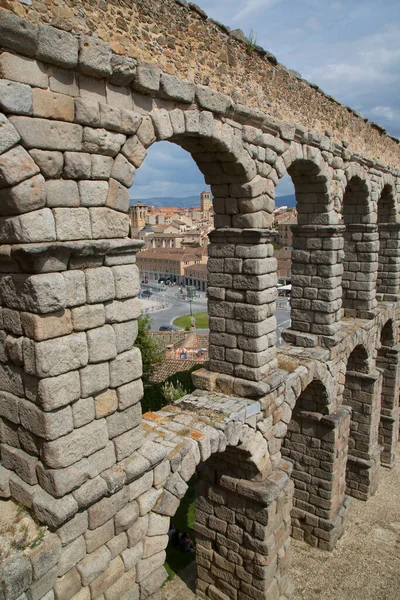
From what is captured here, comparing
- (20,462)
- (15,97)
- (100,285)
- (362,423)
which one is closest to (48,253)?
(100,285)

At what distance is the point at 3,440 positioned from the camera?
16.3ft

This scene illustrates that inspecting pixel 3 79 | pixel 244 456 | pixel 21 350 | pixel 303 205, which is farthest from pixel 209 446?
pixel 303 205

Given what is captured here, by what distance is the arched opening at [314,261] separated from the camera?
9492mm

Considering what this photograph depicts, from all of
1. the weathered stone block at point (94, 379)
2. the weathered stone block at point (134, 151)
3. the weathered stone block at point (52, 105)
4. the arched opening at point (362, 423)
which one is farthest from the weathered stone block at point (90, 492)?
the arched opening at point (362, 423)

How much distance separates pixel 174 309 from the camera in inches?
2218

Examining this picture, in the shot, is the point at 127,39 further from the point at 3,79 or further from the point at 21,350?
the point at 21,350

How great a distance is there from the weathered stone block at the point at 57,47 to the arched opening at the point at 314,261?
19.2 feet

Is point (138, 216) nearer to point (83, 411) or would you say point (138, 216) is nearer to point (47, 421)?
point (83, 411)

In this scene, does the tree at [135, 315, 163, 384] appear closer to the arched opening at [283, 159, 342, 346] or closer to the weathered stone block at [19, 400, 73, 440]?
the arched opening at [283, 159, 342, 346]

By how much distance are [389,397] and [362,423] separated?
99.6 inches

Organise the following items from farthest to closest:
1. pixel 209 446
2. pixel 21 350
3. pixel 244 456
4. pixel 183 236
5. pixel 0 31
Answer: pixel 183 236 → pixel 244 456 → pixel 209 446 → pixel 21 350 → pixel 0 31

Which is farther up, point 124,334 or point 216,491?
point 124,334

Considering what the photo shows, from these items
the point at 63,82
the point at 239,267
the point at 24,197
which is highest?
the point at 63,82

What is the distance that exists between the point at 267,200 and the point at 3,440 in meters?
5.09
